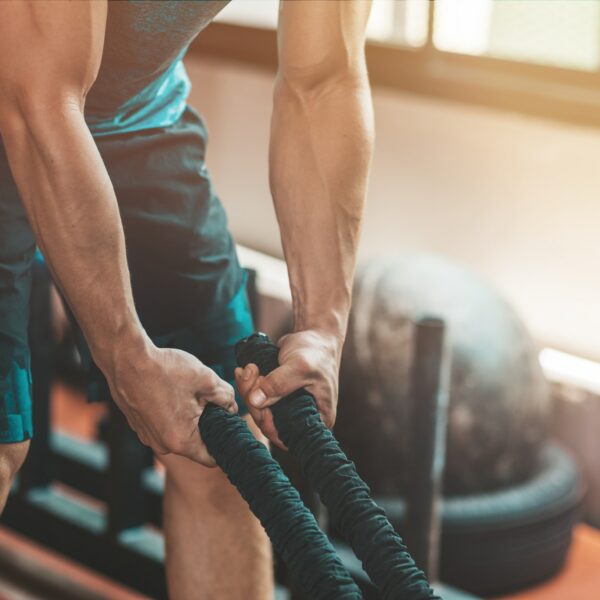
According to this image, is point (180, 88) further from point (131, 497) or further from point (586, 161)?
point (586, 161)

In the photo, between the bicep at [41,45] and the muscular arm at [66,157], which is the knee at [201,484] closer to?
the muscular arm at [66,157]

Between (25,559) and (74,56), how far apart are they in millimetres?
1597

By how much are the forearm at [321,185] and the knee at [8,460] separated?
1.06 ft

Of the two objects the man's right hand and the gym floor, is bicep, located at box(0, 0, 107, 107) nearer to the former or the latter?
the man's right hand

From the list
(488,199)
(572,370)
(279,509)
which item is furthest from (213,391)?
(488,199)

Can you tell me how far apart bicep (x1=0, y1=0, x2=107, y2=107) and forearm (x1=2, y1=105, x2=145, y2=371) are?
2 cm

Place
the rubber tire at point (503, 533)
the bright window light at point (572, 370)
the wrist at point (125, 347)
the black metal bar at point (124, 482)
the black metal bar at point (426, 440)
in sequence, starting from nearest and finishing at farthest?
the wrist at point (125, 347)
the black metal bar at point (426, 440)
the black metal bar at point (124, 482)
the rubber tire at point (503, 533)
the bright window light at point (572, 370)

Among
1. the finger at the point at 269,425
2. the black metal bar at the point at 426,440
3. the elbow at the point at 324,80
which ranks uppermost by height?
the elbow at the point at 324,80

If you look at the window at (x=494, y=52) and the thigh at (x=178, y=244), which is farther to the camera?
the window at (x=494, y=52)

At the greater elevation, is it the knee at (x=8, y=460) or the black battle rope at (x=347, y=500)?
the black battle rope at (x=347, y=500)

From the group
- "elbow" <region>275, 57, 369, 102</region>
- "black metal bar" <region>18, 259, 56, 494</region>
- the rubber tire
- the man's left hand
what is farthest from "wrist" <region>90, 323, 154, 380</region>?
the rubber tire

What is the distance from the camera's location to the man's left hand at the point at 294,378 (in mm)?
1156

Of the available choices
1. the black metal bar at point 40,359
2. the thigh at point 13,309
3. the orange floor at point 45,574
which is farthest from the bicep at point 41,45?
the orange floor at point 45,574

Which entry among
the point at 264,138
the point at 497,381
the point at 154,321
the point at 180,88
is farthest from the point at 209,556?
the point at 264,138
